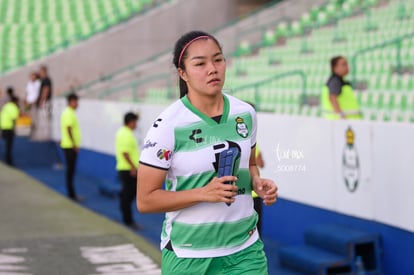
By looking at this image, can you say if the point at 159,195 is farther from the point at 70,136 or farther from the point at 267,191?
the point at 70,136

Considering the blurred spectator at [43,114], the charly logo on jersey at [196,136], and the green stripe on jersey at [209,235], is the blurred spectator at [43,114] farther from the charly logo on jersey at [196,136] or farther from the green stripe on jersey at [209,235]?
the charly logo on jersey at [196,136]

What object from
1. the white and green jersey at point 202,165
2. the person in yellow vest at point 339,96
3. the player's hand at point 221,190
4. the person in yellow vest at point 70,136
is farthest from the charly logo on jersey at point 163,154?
the person in yellow vest at point 70,136

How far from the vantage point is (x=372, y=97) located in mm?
14992

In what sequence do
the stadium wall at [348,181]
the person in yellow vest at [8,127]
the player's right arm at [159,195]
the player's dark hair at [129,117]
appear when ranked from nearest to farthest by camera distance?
1. the player's right arm at [159,195]
2. the stadium wall at [348,181]
3. the player's dark hair at [129,117]
4. the person in yellow vest at [8,127]

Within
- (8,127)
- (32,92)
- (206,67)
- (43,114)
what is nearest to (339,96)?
(206,67)

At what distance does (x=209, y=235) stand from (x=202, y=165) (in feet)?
1.04

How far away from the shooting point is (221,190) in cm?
404

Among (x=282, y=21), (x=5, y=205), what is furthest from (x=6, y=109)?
(x=5, y=205)

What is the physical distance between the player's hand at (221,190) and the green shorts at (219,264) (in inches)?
14.6

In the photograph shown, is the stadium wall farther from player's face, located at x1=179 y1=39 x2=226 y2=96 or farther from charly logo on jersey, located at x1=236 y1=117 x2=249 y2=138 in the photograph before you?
player's face, located at x1=179 y1=39 x2=226 y2=96

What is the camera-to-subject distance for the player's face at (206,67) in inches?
166

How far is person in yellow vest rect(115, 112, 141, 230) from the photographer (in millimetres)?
13812

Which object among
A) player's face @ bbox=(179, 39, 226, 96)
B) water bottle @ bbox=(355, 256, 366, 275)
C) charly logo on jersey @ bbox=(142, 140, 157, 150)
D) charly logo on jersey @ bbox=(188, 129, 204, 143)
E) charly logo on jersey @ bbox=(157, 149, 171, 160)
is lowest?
water bottle @ bbox=(355, 256, 366, 275)

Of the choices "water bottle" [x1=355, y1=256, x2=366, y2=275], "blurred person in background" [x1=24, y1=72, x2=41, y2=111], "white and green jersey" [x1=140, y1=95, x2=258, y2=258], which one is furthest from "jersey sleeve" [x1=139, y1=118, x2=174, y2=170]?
"blurred person in background" [x1=24, y1=72, x2=41, y2=111]
